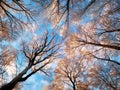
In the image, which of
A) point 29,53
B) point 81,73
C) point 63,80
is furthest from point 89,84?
point 29,53

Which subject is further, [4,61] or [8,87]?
[4,61]

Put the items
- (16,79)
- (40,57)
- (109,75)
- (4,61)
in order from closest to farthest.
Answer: (16,79) → (40,57) → (4,61) → (109,75)

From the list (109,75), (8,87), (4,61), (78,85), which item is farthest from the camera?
(109,75)

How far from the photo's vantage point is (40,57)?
52.8ft

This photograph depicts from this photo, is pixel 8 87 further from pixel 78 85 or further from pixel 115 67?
pixel 115 67

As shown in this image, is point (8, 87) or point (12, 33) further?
point (12, 33)

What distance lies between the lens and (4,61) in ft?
58.5

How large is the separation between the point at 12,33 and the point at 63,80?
969cm

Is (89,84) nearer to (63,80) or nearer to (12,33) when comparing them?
(63,80)

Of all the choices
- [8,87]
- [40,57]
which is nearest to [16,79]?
[8,87]

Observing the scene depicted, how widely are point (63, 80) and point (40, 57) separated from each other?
229 inches

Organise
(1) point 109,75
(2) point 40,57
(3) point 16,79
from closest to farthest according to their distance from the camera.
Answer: (3) point 16,79, (2) point 40,57, (1) point 109,75

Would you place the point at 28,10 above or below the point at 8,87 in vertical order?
above

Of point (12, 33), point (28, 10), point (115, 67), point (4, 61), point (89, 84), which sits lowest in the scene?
point (89, 84)
